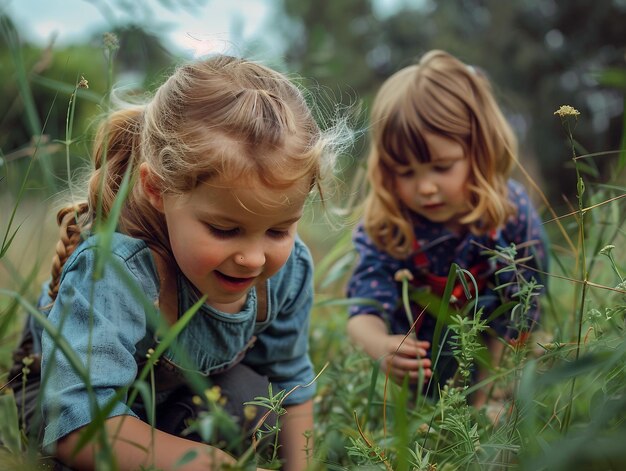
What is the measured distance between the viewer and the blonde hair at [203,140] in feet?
4.69

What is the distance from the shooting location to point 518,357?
4.36 feet

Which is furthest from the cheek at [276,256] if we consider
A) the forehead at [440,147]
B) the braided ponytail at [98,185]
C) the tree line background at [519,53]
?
the tree line background at [519,53]

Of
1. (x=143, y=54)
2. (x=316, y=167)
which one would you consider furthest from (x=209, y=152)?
(x=143, y=54)

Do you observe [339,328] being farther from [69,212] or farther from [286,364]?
[69,212]

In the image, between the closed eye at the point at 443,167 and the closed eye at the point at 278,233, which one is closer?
the closed eye at the point at 278,233

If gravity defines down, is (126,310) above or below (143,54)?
below

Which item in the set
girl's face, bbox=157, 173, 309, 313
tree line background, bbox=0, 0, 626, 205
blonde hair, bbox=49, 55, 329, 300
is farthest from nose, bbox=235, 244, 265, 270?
tree line background, bbox=0, 0, 626, 205

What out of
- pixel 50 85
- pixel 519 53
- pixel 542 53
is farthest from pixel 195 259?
pixel 519 53

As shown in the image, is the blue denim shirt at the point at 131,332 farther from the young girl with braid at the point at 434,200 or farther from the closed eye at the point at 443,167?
the closed eye at the point at 443,167

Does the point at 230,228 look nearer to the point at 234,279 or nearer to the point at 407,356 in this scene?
the point at 234,279

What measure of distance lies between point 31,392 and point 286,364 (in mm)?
621

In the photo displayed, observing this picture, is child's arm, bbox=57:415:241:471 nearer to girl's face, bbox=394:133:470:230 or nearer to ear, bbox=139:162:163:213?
ear, bbox=139:162:163:213

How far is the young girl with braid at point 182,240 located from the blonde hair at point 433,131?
762mm

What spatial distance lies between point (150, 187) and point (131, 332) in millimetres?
309
